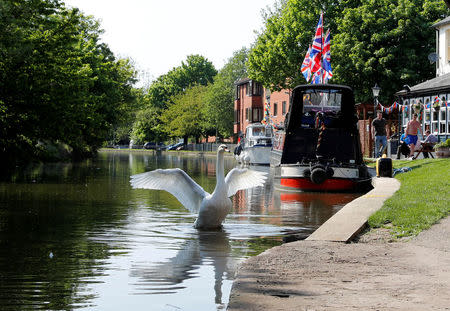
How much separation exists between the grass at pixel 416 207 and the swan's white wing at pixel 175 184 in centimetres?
348

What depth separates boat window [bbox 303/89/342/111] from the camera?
25.8 metres

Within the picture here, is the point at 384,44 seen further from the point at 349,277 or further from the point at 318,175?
the point at 349,277

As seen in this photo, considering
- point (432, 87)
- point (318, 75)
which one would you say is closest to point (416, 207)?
point (432, 87)

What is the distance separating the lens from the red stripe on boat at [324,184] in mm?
23094

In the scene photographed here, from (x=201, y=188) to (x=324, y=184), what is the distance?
33.5ft

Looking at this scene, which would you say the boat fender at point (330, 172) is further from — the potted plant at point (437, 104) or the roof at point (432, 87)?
the potted plant at point (437, 104)

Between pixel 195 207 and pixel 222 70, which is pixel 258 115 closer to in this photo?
pixel 222 70

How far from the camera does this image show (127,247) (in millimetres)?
11141

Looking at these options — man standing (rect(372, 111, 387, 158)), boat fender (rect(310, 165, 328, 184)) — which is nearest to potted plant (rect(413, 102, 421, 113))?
man standing (rect(372, 111, 387, 158))

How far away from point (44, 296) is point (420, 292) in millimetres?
3799

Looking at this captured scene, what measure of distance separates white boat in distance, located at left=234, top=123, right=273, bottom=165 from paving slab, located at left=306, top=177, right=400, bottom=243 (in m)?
31.4

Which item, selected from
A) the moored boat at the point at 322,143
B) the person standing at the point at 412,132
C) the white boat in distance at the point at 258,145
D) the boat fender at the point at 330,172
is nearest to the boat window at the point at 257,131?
the white boat in distance at the point at 258,145

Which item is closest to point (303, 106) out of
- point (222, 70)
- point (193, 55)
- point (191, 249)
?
point (191, 249)

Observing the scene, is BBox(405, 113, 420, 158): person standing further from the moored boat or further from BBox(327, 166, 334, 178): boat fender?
BBox(327, 166, 334, 178): boat fender
